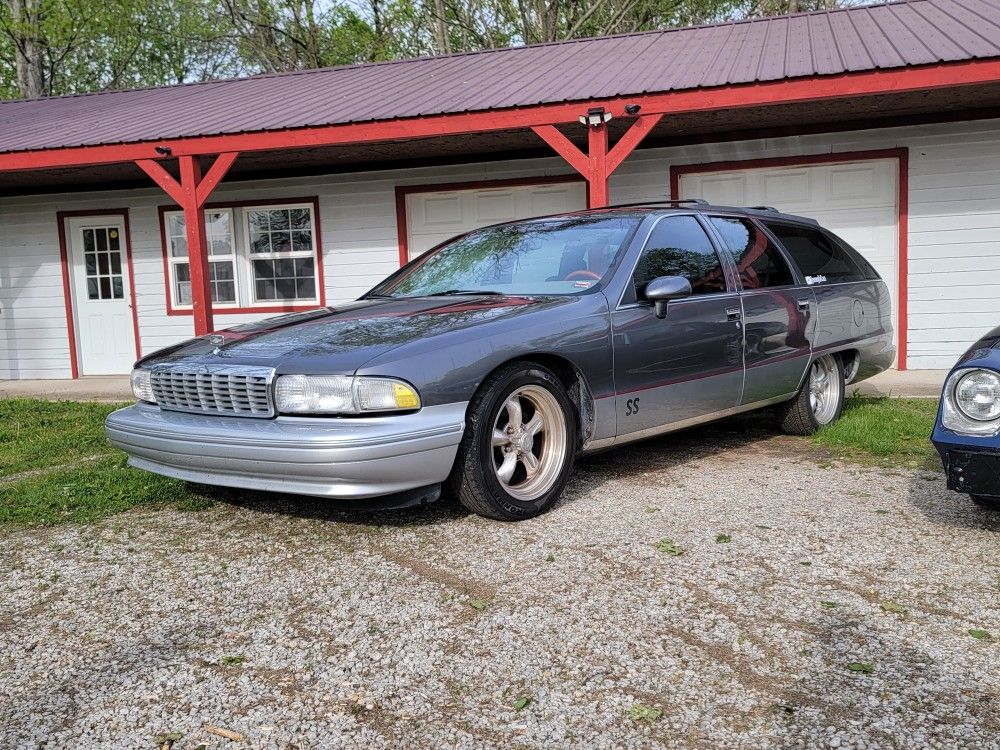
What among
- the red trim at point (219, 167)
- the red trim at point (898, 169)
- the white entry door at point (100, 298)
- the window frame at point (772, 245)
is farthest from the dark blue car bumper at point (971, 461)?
the white entry door at point (100, 298)

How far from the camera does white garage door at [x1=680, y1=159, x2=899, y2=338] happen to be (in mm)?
9688

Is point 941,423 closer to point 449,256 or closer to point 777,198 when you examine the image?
point 449,256

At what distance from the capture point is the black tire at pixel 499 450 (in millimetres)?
3697

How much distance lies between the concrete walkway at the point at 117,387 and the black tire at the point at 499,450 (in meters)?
4.46

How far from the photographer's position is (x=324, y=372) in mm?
3508

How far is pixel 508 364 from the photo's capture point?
12.7 ft

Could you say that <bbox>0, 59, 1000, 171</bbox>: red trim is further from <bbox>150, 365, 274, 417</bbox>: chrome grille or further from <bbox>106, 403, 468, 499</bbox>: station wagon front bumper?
<bbox>106, 403, 468, 499</bbox>: station wagon front bumper

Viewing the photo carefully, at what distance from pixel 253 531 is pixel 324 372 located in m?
0.95

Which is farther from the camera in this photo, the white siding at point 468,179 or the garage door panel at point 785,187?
the garage door panel at point 785,187

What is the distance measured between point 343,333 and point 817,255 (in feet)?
11.4

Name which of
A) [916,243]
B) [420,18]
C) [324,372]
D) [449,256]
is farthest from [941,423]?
[420,18]

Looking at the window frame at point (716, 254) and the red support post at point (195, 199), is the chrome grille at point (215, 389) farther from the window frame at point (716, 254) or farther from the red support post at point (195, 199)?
the red support post at point (195, 199)

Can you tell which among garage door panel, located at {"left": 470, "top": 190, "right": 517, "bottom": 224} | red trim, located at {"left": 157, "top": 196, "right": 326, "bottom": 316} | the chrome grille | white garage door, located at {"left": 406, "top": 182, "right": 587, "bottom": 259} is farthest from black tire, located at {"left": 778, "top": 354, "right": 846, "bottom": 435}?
red trim, located at {"left": 157, "top": 196, "right": 326, "bottom": 316}

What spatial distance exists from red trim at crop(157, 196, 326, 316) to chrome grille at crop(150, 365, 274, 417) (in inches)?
296
